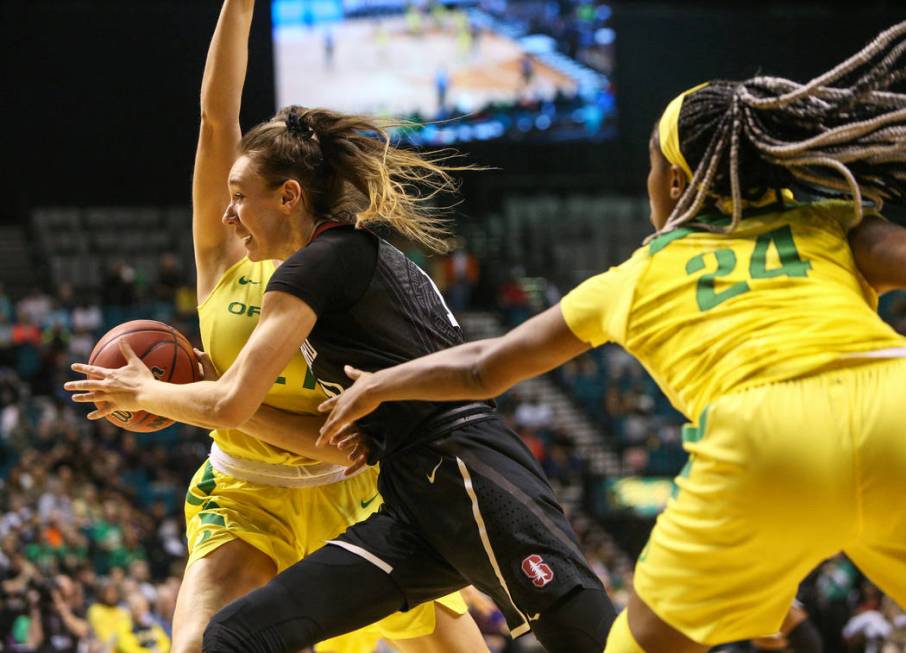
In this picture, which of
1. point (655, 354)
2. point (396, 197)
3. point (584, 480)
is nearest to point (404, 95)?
point (584, 480)

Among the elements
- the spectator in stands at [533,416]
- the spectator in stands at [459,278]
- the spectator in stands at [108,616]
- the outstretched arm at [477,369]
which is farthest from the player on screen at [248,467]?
the spectator in stands at [459,278]

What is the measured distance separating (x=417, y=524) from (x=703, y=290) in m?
1.18

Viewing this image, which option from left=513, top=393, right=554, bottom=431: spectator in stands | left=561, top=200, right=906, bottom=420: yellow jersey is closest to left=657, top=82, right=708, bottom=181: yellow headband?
left=561, top=200, right=906, bottom=420: yellow jersey

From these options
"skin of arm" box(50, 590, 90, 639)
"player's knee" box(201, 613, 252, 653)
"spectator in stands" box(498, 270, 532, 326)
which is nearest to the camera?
"player's knee" box(201, 613, 252, 653)

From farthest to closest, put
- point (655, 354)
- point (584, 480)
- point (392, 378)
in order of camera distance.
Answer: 1. point (584, 480)
2. point (392, 378)
3. point (655, 354)

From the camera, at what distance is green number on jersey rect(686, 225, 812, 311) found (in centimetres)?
259

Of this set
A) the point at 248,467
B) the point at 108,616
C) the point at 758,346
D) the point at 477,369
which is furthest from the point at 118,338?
the point at 108,616

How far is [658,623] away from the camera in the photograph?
2533 millimetres

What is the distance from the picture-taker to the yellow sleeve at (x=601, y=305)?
2.67 meters

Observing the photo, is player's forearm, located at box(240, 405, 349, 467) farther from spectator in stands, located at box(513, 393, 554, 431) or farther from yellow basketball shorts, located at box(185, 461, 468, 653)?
spectator in stands, located at box(513, 393, 554, 431)

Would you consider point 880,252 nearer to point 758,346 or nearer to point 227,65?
point 758,346

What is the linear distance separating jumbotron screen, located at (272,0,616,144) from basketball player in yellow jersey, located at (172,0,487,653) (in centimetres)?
1354

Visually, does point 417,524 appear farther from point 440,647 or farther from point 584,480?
point 584,480

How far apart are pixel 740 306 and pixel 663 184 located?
0.44m
